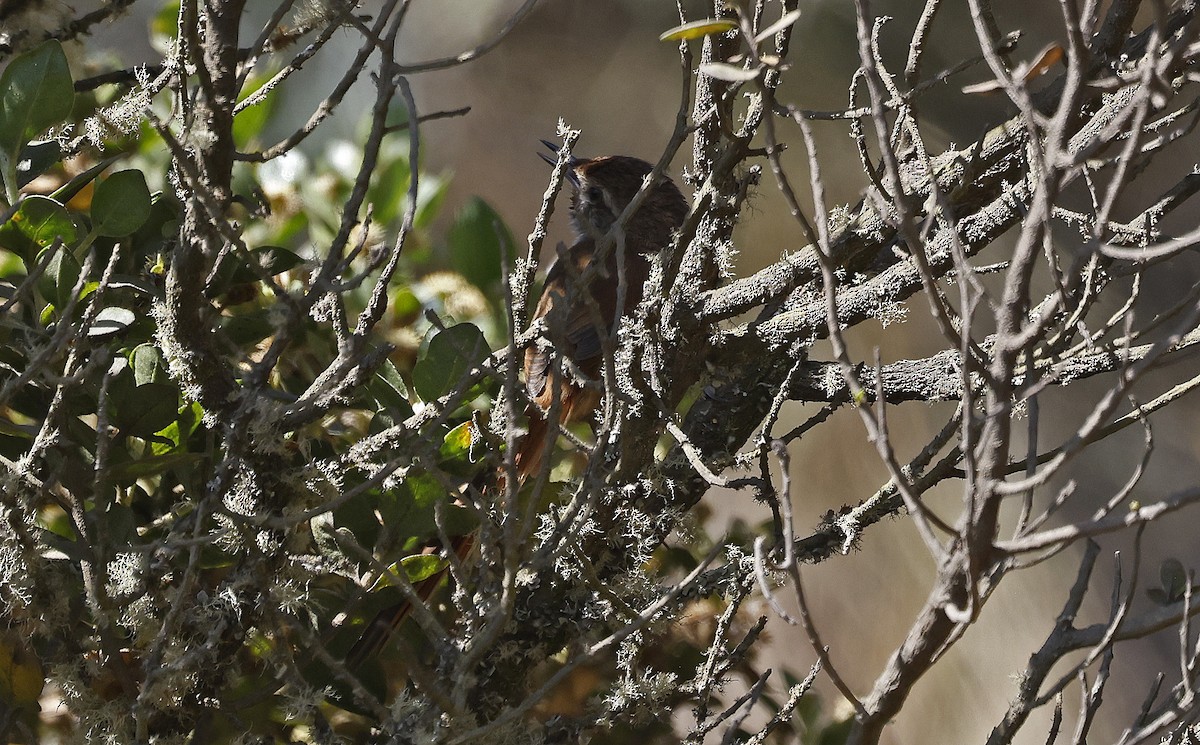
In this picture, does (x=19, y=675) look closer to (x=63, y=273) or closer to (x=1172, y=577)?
(x=63, y=273)

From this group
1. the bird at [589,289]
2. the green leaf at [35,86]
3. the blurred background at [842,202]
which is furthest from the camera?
the blurred background at [842,202]

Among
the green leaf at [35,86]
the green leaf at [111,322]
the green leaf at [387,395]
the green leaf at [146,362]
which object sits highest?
the green leaf at [35,86]

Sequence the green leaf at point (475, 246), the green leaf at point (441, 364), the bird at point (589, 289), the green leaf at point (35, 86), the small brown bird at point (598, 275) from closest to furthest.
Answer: the green leaf at point (35, 86) < the green leaf at point (441, 364) < the bird at point (589, 289) < the green leaf at point (475, 246) < the small brown bird at point (598, 275)

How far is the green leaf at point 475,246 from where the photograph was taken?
1.61 metres

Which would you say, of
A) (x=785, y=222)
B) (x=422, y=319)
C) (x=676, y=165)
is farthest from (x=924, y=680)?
(x=422, y=319)

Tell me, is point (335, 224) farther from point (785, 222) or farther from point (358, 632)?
point (785, 222)

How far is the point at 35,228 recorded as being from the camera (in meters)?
1.14

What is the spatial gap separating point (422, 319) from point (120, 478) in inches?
24.8

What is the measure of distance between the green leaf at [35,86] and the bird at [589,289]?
1.70 feet

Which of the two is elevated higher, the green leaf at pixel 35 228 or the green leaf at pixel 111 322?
the green leaf at pixel 35 228

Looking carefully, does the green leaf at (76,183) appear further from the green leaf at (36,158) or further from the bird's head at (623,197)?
the bird's head at (623,197)

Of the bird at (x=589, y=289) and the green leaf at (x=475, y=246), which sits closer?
the bird at (x=589, y=289)

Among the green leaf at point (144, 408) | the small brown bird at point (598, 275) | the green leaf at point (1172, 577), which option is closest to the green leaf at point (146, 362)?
the green leaf at point (144, 408)

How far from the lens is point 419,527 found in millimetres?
1198
